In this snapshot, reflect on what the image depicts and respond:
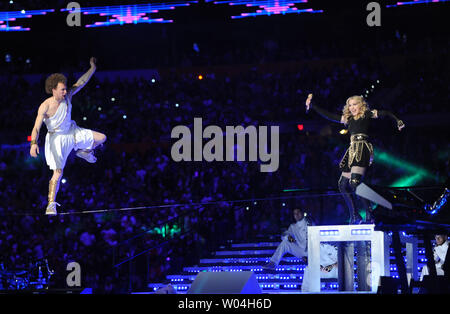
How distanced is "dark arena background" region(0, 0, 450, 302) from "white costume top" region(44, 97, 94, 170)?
1.17m

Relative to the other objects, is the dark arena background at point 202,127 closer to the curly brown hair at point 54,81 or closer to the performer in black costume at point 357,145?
the performer in black costume at point 357,145

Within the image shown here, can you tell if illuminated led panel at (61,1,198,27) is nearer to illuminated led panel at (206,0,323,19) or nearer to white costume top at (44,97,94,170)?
illuminated led panel at (206,0,323,19)

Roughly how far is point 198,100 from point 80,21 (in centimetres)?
337

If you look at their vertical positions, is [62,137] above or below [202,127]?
below

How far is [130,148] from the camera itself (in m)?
16.8

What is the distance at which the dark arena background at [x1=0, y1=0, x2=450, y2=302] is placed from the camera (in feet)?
38.4

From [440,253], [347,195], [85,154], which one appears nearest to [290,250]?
[347,195]

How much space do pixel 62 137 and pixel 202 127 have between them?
6.18 metres

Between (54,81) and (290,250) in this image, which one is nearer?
(290,250)

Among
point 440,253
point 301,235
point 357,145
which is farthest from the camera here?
point 301,235

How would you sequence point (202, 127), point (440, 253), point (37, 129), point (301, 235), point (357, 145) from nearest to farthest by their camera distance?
point (440, 253)
point (357, 145)
point (301, 235)
point (37, 129)
point (202, 127)

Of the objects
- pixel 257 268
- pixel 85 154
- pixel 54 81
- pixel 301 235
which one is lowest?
pixel 257 268

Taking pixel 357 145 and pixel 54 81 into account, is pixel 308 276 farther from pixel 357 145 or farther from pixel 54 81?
pixel 54 81

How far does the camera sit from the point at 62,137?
9.68 m
